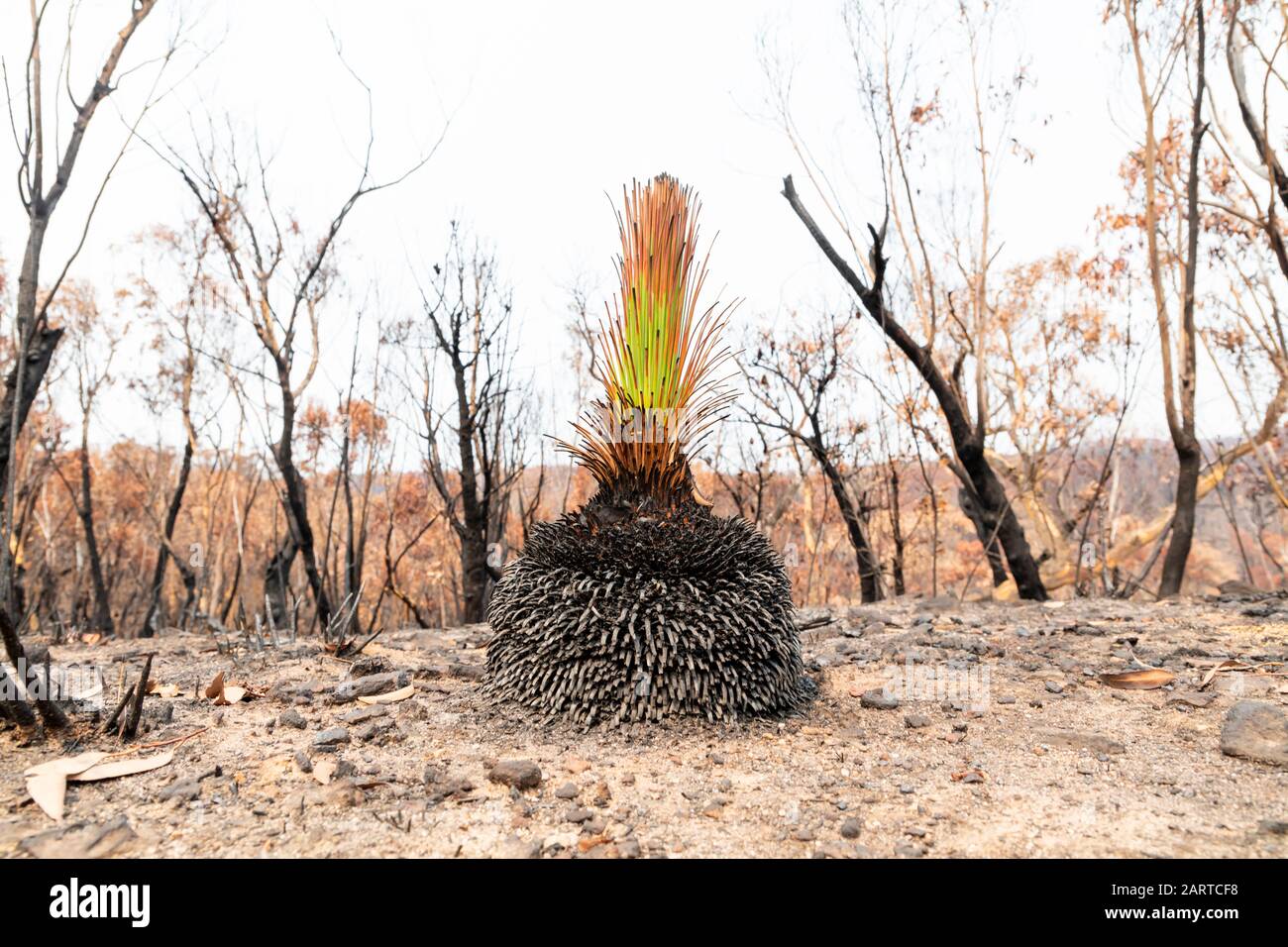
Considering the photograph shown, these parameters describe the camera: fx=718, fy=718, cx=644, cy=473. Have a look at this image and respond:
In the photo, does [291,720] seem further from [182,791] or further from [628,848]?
[628,848]

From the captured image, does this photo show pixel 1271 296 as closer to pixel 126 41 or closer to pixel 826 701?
pixel 826 701

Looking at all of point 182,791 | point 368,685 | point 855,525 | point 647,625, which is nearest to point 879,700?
point 647,625

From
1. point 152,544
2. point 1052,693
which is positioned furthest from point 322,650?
point 152,544

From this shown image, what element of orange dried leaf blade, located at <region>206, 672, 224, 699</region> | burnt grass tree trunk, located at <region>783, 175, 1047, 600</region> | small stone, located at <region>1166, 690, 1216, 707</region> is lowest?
small stone, located at <region>1166, 690, 1216, 707</region>

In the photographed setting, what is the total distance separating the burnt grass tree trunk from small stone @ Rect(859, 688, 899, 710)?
15.4 feet

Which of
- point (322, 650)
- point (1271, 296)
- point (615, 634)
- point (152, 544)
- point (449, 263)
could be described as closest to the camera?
point (615, 634)

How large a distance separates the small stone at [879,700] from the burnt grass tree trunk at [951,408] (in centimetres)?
469

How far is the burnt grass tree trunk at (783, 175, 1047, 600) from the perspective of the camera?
7539 millimetres

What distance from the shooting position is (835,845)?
233 cm

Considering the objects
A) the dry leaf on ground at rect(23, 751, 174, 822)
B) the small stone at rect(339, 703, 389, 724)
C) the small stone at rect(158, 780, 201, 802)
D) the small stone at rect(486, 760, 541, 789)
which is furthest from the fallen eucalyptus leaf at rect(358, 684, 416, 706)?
the small stone at rect(486, 760, 541, 789)

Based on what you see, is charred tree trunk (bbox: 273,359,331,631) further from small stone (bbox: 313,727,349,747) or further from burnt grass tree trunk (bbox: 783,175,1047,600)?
burnt grass tree trunk (bbox: 783,175,1047,600)

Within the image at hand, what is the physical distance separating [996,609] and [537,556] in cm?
509

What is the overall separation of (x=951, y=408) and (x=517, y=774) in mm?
6672

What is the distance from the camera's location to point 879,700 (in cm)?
392
